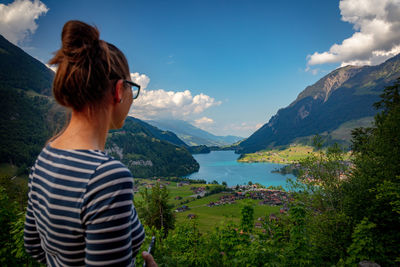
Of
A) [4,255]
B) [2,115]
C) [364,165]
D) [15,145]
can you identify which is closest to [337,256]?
[364,165]

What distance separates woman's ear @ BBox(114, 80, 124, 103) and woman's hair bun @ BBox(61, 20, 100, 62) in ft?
0.57

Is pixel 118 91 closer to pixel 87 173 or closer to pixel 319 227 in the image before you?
pixel 87 173

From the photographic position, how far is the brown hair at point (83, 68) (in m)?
0.97

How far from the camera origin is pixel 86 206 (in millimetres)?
808

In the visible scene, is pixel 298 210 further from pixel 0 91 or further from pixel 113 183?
pixel 0 91

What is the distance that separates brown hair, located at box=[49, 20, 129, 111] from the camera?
38.4 inches

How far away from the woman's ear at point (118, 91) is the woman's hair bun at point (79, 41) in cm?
17

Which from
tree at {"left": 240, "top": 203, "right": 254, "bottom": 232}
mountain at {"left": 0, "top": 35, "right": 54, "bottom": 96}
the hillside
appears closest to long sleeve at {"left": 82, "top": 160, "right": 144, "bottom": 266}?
tree at {"left": 240, "top": 203, "right": 254, "bottom": 232}

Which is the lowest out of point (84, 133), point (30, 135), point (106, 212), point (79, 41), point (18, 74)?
point (30, 135)

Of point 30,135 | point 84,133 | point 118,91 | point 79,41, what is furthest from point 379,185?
point 30,135

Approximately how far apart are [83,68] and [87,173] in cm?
49

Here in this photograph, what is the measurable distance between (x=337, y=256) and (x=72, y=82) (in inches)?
534

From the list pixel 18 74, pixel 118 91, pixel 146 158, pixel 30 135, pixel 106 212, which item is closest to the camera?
pixel 106 212

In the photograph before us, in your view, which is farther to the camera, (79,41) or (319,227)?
(319,227)
